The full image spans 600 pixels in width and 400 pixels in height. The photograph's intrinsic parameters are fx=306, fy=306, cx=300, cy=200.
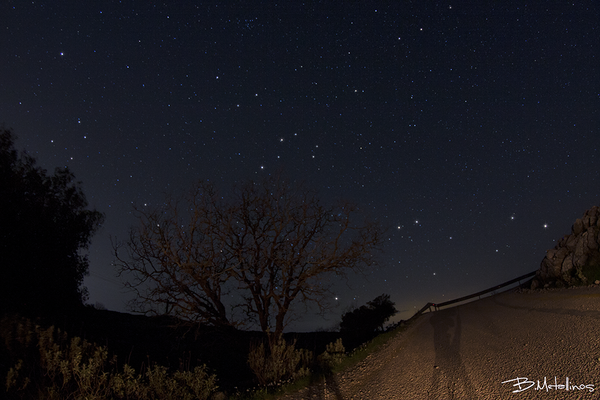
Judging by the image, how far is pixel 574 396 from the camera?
402 centimetres

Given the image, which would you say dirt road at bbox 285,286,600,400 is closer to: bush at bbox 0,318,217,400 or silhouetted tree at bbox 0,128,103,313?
bush at bbox 0,318,217,400

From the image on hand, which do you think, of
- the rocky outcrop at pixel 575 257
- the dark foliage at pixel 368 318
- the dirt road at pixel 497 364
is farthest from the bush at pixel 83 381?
the dark foliage at pixel 368 318

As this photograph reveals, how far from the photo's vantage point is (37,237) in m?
13.5

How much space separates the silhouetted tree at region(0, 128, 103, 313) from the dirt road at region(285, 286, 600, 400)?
12.3m

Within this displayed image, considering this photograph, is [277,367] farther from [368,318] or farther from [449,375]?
[368,318]

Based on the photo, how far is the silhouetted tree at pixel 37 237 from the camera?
12367 millimetres

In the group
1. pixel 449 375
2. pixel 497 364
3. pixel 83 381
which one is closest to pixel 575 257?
pixel 497 364

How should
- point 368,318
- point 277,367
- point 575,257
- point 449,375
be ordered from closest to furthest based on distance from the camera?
point 449,375
point 277,367
point 575,257
point 368,318

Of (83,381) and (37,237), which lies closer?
(83,381)

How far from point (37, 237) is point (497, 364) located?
56.4 ft

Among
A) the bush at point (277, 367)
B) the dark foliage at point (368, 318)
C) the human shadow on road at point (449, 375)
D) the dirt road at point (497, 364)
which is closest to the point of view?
the dirt road at point (497, 364)

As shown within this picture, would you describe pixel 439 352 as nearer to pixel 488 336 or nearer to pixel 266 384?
pixel 488 336

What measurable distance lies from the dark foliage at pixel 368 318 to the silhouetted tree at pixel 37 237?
17.9m

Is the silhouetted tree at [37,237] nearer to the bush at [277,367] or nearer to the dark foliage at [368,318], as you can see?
the bush at [277,367]
